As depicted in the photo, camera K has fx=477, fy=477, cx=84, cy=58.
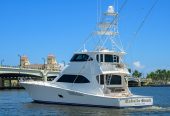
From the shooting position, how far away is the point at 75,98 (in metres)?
38.0

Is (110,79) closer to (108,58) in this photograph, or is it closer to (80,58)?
(108,58)

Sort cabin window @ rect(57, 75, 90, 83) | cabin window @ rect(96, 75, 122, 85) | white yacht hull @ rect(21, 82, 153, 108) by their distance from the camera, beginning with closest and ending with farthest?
white yacht hull @ rect(21, 82, 153, 108) → cabin window @ rect(96, 75, 122, 85) → cabin window @ rect(57, 75, 90, 83)

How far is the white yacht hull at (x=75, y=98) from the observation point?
3600 centimetres

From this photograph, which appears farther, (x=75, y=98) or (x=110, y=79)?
(x=110, y=79)

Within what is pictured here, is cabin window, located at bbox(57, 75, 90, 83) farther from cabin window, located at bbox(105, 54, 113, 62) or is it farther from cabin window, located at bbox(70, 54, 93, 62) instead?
cabin window, located at bbox(105, 54, 113, 62)

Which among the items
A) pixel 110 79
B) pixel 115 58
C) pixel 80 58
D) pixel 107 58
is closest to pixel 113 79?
pixel 110 79

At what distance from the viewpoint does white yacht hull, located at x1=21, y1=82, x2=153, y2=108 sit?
118 feet

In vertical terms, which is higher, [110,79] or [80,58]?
[80,58]

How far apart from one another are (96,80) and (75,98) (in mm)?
2231

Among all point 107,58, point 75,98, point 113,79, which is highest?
point 107,58

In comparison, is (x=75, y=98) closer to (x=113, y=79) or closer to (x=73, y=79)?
(x=73, y=79)

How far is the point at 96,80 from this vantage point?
37719mm

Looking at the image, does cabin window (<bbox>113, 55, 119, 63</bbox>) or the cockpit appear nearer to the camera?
the cockpit

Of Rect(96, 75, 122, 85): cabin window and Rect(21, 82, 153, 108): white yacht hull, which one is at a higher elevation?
Rect(96, 75, 122, 85): cabin window
